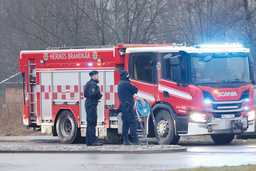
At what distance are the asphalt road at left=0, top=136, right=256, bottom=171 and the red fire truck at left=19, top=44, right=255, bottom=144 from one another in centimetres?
203

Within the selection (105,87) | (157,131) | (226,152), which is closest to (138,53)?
(105,87)

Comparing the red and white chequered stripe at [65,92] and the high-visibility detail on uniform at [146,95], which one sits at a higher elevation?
the red and white chequered stripe at [65,92]

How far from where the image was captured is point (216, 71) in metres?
15.4

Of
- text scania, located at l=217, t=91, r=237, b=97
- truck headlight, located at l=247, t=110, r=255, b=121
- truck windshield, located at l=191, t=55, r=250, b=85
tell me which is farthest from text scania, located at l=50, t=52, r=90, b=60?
truck headlight, located at l=247, t=110, r=255, b=121

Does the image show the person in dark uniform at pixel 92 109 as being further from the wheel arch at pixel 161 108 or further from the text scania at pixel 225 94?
the text scania at pixel 225 94

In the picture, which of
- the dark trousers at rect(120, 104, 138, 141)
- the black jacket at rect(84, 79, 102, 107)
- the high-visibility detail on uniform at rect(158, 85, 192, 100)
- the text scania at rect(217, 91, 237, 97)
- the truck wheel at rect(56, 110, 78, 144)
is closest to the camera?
the dark trousers at rect(120, 104, 138, 141)

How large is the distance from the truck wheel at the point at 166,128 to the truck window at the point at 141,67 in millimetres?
1003

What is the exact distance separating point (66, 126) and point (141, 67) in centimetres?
336

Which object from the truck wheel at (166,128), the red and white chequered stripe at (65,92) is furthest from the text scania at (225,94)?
the red and white chequered stripe at (65,92)

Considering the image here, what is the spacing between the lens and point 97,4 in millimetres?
27328

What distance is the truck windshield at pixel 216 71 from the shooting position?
50.1 feet

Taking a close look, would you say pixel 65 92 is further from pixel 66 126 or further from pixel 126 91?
pixel 126 91

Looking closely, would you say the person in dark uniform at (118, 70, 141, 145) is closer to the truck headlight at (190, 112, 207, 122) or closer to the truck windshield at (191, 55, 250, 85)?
the truck headlight at (190, 112, 207, 122)

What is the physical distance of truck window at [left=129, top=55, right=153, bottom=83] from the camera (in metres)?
16.1
